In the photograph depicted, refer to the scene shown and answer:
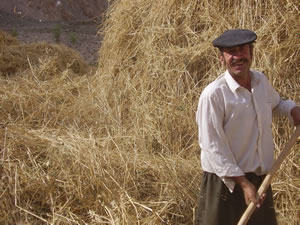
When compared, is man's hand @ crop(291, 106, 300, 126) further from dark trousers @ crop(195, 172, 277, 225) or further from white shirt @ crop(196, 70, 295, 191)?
dark trousers @ crop(195, 172, 277, 225)

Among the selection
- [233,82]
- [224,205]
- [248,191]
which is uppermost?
[233,82]

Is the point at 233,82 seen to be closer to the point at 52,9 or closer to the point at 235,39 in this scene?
the point at 235,39

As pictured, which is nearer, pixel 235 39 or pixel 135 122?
pixel 235 39

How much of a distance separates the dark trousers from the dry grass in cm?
66

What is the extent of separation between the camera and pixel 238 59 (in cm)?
187

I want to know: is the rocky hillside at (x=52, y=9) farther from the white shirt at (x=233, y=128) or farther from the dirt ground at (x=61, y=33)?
the white shirt at (x=233, y=128)

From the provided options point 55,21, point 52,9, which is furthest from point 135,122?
point 52,9

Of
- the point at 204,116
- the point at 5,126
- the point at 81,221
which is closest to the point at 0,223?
the point at 81,221

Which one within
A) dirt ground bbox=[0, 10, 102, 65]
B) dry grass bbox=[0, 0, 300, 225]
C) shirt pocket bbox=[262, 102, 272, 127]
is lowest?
dirt ground bbox=[0, 10, 102, 65]

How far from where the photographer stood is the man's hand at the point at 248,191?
5.94ft

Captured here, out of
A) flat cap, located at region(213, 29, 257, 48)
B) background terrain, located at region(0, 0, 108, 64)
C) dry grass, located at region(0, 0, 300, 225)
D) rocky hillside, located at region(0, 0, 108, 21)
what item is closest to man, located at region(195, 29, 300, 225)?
flat cap, located at region(213, 29, 257, 48)

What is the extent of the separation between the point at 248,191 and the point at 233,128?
0.84ft

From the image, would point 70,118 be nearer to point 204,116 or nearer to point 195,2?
point 195,2

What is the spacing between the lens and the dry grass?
9.12 feet
